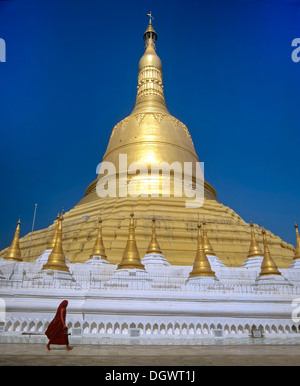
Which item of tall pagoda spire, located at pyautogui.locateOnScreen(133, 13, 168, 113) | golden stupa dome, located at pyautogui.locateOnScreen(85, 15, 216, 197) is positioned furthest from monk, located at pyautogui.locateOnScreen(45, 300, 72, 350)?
tall pagoda spire, located at pyautogui.locateOnScreen(133, 13, 168, 113)

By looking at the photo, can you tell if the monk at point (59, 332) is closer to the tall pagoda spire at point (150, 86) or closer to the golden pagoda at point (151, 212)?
the golden pagoda at point (151, 212)

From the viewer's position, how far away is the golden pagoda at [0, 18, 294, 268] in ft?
48.5

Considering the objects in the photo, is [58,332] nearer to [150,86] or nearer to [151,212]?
[151,212]

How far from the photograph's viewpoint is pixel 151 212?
16.4 m

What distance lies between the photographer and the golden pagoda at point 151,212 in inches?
582

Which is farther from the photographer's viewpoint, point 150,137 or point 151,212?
point 150,137

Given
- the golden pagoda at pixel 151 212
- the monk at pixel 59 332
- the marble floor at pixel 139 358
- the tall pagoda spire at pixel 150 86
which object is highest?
the tall pagoda spire at pixel 150 86

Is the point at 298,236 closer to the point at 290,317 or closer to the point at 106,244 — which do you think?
the point at 290,317

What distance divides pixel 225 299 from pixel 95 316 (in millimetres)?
3428

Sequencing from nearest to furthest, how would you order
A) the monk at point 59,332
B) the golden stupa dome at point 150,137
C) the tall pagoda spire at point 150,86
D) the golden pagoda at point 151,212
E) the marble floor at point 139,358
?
the marble floor at point 139,358
the monk at point 59,332
the golden pagoda at point 151,212
the golden stupa dome at point 150,137
the tall pagoda spire at point 150,86

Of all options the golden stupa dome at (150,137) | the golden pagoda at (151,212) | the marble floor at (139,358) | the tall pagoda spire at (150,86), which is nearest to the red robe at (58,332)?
the marble floor at (139,358)

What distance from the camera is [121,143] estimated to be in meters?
23.1

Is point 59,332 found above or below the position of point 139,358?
above

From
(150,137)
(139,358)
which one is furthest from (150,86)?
(139,358)
